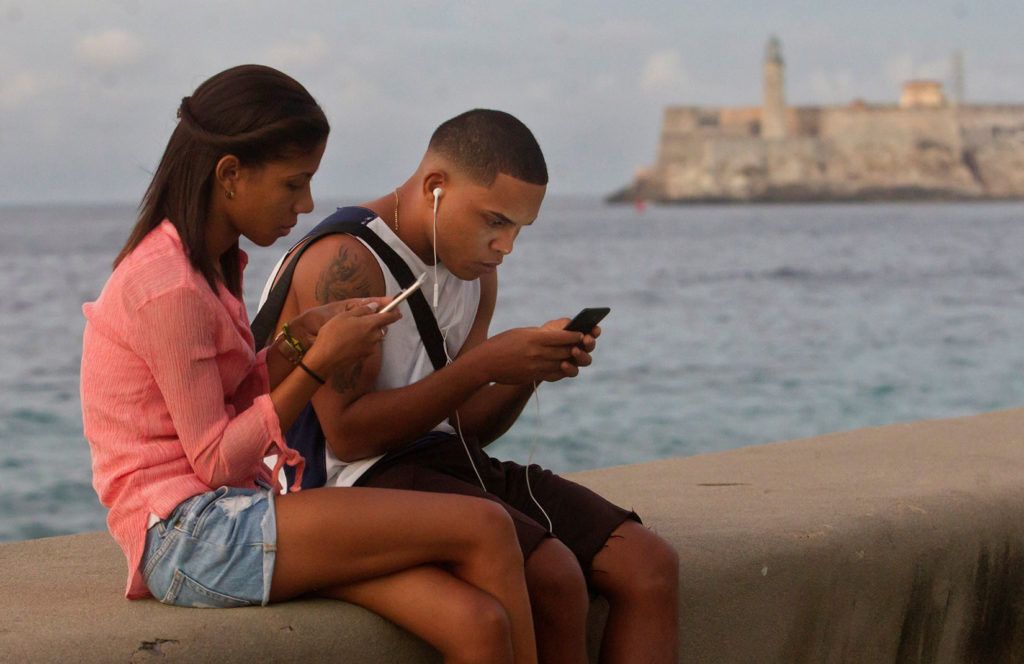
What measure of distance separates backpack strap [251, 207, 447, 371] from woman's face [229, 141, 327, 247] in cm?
34

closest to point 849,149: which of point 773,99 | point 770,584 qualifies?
point 773,99

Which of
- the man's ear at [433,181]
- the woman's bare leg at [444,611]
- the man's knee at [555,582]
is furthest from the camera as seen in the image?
the man's ear at [433,181]

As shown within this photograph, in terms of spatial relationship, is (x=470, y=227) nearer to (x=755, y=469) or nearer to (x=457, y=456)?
(x=457, y=456)

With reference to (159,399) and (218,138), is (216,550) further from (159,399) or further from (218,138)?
(218,138)

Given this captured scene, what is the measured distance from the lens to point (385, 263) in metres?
3.02

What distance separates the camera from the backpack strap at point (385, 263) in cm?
302

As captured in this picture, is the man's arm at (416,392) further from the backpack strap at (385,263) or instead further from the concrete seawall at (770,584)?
the concrete seawall at (770,584)

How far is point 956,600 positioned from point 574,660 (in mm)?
1291

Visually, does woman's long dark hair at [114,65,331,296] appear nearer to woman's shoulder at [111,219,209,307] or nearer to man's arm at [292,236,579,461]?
woman's shoulder at [111,219,209,307]

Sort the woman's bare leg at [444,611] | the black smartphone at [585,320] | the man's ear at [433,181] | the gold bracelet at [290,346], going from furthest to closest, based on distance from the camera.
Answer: the man's ear at [433,181] < the black smartphone at [585,320] < the gold bracelet at [290,346] < the woman's bare leg at [444,611]

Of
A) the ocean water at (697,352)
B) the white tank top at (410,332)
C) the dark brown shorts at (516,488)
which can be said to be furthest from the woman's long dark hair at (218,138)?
the ocean water at (697,352)

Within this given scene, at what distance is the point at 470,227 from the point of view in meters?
3.08

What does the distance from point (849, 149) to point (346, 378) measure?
281 ft

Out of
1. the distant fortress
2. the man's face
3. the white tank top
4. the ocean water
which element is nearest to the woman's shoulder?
the white tank top
